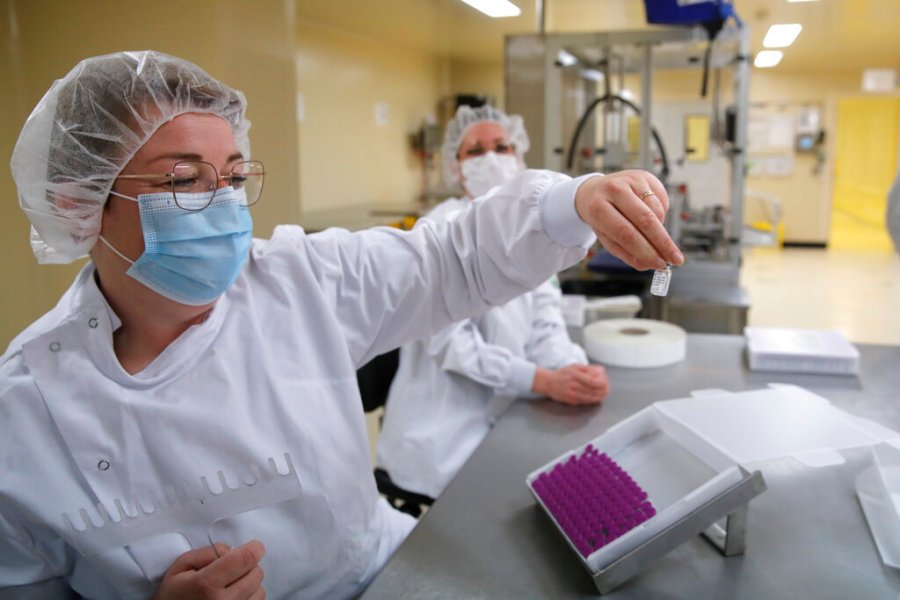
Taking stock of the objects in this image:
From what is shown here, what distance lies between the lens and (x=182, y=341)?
3.13 feet

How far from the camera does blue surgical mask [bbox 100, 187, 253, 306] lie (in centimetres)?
89

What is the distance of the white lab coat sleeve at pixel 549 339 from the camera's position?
1757 millimetres

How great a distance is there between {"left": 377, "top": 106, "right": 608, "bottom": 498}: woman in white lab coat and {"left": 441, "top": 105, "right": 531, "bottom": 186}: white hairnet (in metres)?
0.33

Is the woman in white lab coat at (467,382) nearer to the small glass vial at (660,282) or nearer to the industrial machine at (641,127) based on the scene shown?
the small glass vial at (660,282)

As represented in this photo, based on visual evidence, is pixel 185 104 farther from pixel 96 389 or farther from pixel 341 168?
pixel 341 168

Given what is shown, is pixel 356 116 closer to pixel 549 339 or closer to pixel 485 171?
pixel 485 171

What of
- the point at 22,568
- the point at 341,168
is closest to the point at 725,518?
the point at 22,568

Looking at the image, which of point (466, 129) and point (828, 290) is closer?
point (466, 129)

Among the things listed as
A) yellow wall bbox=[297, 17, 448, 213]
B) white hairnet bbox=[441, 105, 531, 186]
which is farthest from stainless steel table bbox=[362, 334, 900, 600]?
yellow wall bbox=[297, 17, 448, 213]

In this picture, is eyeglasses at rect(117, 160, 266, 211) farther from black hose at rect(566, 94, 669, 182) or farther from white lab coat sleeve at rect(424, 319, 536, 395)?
black hose at rect(566, 94, 669, 182)

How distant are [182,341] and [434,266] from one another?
41 cm

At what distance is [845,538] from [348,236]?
0.91 metres

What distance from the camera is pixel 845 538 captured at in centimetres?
99

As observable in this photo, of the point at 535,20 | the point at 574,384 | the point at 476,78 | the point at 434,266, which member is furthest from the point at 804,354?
the point at 476,78
